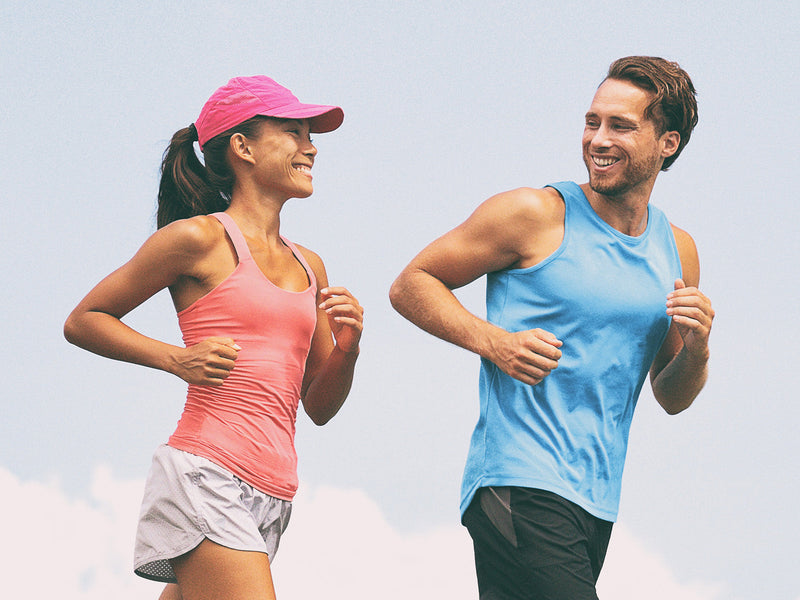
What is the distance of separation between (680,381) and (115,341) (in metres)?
2.10

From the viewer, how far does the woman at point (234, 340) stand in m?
4.16

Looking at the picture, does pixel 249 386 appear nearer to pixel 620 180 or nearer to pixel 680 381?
pixel 620 180

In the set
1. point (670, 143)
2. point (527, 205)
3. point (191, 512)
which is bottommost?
point (191, 512)

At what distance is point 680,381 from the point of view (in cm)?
463

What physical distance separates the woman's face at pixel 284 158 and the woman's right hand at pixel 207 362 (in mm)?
699

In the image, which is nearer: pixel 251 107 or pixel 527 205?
pixel 527 205

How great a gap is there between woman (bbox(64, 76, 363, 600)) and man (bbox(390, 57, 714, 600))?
493 millimetres

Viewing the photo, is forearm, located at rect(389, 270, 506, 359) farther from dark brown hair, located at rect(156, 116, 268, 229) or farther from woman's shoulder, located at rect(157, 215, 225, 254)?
dark brown hair, located at rect(156, 116, 268, 229)

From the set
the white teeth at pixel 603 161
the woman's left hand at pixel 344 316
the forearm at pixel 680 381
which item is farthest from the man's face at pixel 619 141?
the woman's left hand at pixel 344 316

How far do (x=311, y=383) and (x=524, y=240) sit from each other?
110cm

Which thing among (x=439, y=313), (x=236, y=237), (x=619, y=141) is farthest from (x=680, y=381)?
(x=236, y=237)

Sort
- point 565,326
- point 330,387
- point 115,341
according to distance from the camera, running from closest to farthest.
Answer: point 565,326 → point 115,341 → point 330,387

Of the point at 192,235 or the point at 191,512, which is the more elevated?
the point at 192,235

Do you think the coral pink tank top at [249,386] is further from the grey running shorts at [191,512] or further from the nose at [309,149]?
the nose at [309,149]
